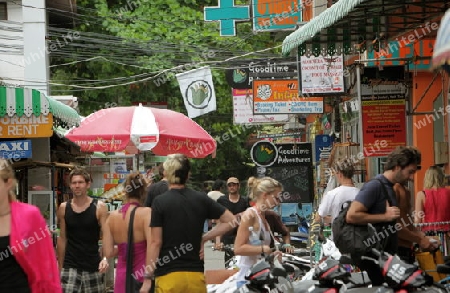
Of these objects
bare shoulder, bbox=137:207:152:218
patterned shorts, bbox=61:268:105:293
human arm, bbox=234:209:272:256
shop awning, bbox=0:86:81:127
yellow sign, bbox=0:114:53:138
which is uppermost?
shop awning, bbox=0:86:81:127

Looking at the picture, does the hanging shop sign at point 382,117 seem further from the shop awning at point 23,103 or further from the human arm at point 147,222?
the human arm at point 147,222

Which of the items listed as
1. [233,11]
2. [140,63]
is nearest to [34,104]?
[233,11]

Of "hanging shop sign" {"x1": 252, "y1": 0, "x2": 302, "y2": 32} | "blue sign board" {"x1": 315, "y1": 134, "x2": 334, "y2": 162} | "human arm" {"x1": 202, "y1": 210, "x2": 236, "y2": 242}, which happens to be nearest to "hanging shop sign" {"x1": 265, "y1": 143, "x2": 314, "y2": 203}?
"blue sign board" {"x1": 315, "y1": 134, "x2": 334, "y2": 162}

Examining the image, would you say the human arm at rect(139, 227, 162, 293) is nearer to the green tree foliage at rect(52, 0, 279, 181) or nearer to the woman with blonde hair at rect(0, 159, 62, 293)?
the woman with blonde hair at rect(0, 159, 62, 293)

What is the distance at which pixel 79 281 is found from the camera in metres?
11.0

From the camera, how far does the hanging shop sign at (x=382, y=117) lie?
16.8 meters

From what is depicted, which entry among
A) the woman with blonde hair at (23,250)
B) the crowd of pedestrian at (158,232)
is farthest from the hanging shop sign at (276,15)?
the woman with blonde hair at (23,250)

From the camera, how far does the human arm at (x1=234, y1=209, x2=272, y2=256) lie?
33.3ft

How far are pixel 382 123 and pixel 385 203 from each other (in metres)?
7.46

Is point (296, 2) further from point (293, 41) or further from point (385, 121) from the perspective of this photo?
point (293, 41)

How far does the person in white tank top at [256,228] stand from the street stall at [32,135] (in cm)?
628

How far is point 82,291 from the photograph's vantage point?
36.2 ft

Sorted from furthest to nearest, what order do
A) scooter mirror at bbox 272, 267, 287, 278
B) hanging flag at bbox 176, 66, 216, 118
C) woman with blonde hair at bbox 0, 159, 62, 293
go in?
hanging flag at bbox 176, 66, 216, 118 → scooter mirror at bbox 272, 267, 287, 278 → woman with blonde hair at bbox 0, 159, 62, 293

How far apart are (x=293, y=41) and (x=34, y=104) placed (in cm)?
485
